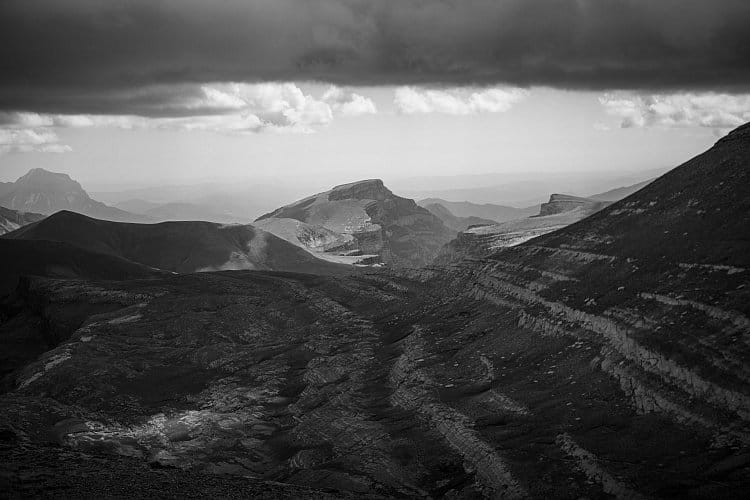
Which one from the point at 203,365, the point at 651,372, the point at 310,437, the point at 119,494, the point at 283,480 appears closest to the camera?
the point at 119,494

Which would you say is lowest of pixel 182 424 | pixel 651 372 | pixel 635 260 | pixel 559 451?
pixel 182 424

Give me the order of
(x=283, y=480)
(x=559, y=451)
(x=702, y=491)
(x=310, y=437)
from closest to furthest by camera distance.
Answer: (x=702, y=491)
(x=559, y=451)
(x=283, y=480)
(x=310, y=437)

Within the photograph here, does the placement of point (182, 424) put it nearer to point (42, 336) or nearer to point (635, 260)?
point (635, 260)

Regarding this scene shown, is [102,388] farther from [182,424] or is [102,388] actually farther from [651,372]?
[651,372]

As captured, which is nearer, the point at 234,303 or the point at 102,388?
the point at 102,388

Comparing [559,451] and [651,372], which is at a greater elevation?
[651,372]

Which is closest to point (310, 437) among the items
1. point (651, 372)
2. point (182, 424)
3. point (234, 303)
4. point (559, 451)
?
point (182, 424)
